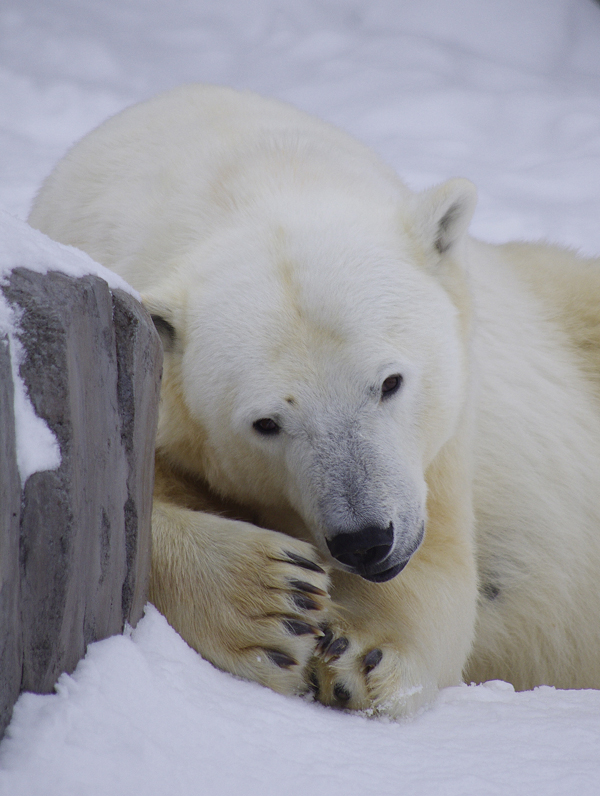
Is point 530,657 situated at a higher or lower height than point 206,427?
lower

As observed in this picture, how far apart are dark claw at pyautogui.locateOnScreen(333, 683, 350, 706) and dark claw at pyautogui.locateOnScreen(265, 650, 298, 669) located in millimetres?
125

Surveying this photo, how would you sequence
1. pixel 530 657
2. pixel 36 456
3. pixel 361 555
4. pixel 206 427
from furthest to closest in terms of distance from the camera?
pixel 530 657 < pixel 206 427 < pixel 361 555 < pixel 36 456

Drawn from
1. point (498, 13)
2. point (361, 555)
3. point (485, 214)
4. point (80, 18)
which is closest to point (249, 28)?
point (80, 18)

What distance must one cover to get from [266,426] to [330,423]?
0.17 meters

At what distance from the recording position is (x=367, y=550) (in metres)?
1.69

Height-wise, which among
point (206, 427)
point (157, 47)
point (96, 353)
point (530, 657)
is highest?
point (157, 47)

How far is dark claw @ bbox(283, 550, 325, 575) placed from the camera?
1.69 m

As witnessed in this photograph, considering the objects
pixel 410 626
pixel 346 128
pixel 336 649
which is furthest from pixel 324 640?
pixel 346 128

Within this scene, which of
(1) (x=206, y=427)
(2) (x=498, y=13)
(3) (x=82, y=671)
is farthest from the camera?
(2) (x=498, y=13)

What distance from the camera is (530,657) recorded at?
8.60ft

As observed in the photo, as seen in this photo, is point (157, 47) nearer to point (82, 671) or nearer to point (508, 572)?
point (508, 572)

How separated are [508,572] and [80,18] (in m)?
8.36

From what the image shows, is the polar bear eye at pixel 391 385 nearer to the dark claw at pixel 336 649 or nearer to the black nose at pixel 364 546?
the black nose at pixel 364 546

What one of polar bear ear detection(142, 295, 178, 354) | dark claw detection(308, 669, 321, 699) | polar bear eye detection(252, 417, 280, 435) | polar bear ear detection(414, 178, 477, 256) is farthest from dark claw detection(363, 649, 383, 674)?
polar bear ear detection(414, 178, 477, 256)
